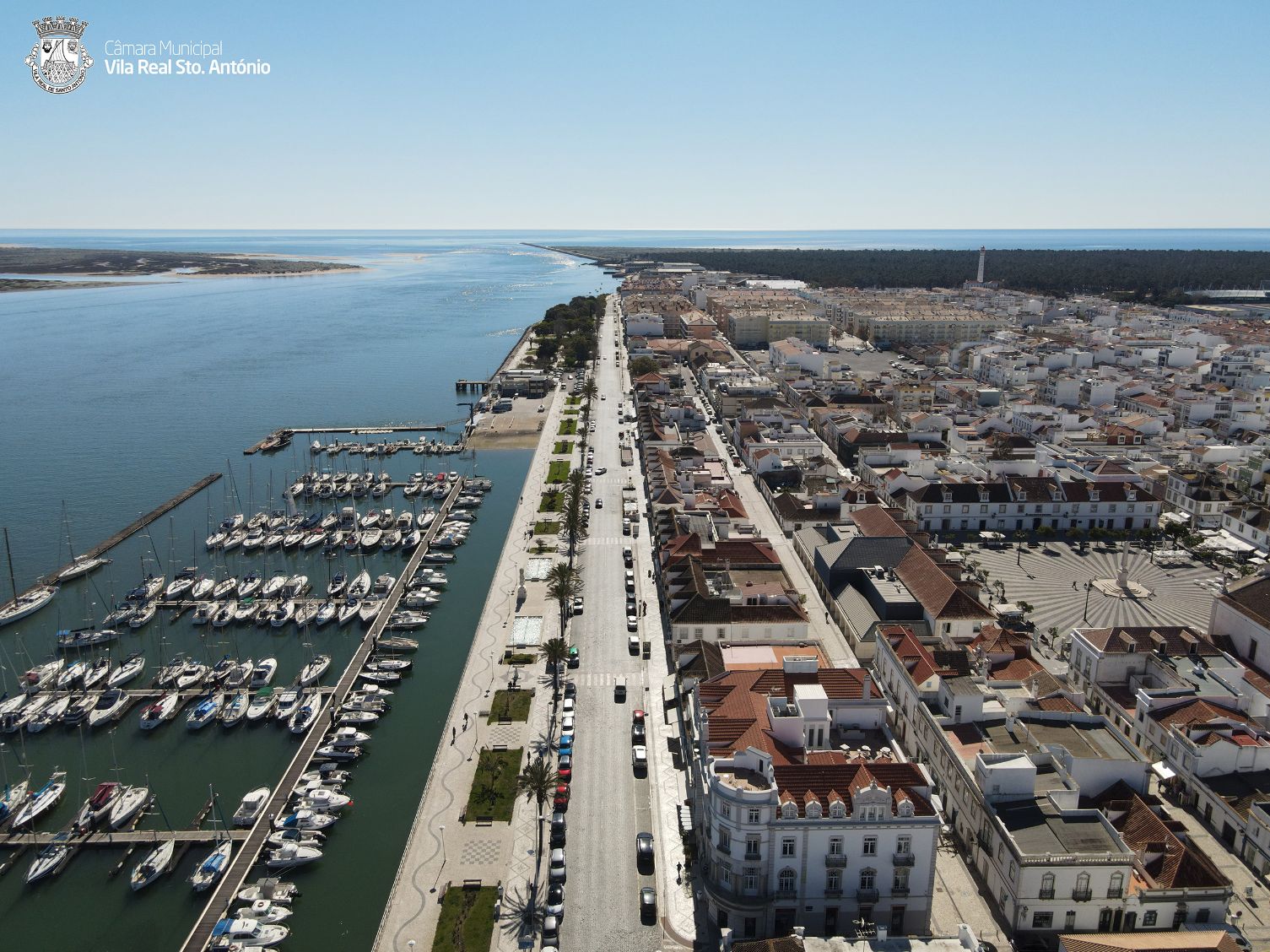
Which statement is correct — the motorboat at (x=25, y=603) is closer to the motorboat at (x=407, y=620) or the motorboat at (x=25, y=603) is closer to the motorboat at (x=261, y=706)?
the motorboat at (x=261, y=706)

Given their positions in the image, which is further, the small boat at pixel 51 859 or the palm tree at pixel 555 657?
the palm tree at pixel 555 657

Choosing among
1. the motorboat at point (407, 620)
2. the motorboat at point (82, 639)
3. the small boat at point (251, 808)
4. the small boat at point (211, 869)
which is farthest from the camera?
the motorboat at point (407, 620)

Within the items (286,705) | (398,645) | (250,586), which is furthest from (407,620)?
(250,586)

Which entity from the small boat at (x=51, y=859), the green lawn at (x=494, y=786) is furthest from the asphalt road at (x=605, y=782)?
the small boat at (x=51, y=859)

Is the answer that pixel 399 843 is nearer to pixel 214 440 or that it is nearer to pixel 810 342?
pixel 214 440

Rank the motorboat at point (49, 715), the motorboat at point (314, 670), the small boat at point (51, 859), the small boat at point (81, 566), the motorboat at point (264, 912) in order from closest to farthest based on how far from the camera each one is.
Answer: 1. the motorboat at point (264, 912)
2. the small boat at point (51, 859)
3. the motorboat at point (49, 715)
4. the motorboat at point (314, 670)
5. the small boat at point (81, 566)

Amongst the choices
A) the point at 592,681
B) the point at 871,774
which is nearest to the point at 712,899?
the point at 871,774
